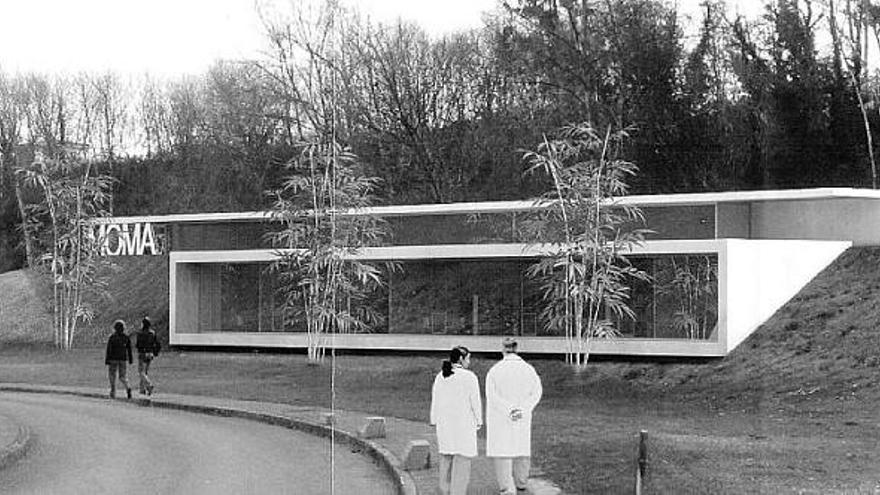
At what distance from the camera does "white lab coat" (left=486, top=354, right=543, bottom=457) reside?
460 inches

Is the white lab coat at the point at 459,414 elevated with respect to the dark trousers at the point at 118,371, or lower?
elevated

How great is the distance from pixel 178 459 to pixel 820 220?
20144 millimetres

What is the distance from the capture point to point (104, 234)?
48094mm

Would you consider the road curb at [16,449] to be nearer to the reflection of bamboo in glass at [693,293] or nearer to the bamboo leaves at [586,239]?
the bamboo leaves at [586,239]

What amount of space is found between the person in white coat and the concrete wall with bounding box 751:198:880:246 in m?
21.5

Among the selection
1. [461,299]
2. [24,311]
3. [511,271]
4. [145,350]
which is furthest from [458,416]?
[24,311]

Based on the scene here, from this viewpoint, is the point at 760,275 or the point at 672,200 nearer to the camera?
the point at 760,275

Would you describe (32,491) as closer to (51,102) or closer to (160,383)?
(160,383)

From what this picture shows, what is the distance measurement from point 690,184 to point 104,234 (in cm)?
1970

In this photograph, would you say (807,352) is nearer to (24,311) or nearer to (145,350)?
(145,350)

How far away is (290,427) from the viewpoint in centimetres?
2083

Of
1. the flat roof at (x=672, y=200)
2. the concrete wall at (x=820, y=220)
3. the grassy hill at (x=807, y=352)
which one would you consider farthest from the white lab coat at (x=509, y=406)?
the concrete wall at (x=820, y=220)

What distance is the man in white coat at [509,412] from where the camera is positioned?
11.7 meters

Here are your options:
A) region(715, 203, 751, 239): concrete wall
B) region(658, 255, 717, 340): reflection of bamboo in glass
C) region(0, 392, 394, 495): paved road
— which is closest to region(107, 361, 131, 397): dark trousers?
region(0, 392, 394, 495): paved road
